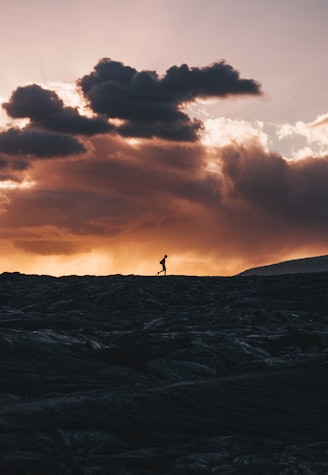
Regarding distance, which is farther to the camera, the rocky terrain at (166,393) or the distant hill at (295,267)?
A: the distant hill at (295,267)

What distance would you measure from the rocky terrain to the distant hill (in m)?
21.7

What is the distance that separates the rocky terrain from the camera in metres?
8.92

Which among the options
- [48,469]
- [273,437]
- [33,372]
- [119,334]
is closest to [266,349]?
[119,334]

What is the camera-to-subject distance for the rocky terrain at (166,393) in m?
8.92

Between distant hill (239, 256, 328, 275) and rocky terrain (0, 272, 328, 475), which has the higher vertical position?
distant hill (239, 256, 328, 275)

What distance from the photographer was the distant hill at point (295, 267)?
4892 cm

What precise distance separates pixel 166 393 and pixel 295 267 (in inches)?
1538

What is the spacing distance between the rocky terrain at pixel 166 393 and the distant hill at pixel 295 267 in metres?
21.7

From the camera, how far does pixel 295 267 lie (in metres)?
49.9

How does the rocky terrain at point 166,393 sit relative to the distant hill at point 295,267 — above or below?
below

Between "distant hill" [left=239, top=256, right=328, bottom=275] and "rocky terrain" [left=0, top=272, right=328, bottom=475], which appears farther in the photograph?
"distant hill" [left=239, top=256, right=328, bottom=275]

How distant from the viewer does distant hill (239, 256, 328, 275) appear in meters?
48.9

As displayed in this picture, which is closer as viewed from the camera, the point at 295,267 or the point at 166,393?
the point at 166,393

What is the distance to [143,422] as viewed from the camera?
10695mm
